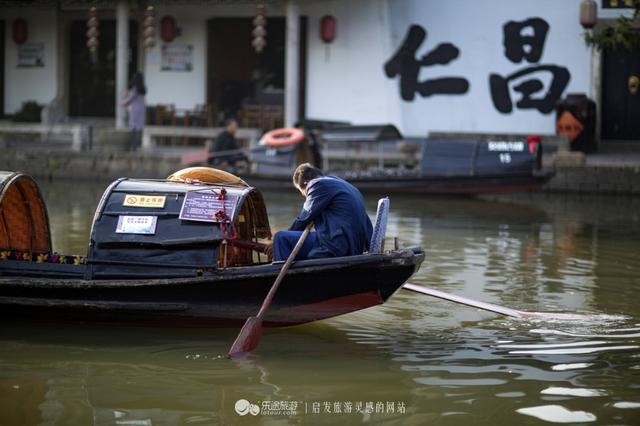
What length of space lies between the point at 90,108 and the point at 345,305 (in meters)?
20.7

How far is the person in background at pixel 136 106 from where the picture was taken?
25.0 meters

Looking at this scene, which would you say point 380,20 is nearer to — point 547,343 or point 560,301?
point 560,301

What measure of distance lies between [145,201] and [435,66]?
16.4 metres

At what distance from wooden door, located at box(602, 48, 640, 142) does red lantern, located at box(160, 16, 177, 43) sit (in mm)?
9916

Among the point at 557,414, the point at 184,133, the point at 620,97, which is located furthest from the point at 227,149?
the point at 557,414

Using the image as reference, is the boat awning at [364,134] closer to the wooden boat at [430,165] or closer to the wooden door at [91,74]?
the wooden boat at [430,165]

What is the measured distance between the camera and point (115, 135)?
25.0 meters

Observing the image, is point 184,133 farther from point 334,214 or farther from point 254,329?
point 254,329

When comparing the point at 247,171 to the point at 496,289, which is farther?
the point at 247,171

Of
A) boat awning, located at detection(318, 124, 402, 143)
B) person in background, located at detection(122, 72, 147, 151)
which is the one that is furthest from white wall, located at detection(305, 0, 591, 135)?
boat awning, located at detection(318, 124, 402, 143)

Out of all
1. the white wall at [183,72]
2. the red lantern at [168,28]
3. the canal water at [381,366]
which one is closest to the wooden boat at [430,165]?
the white wall at [183,72]

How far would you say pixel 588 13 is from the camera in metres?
22.5

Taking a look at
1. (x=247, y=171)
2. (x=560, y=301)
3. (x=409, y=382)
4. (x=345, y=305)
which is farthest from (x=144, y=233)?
(x=247, y=171)

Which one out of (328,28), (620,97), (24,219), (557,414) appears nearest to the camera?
(557,414)
